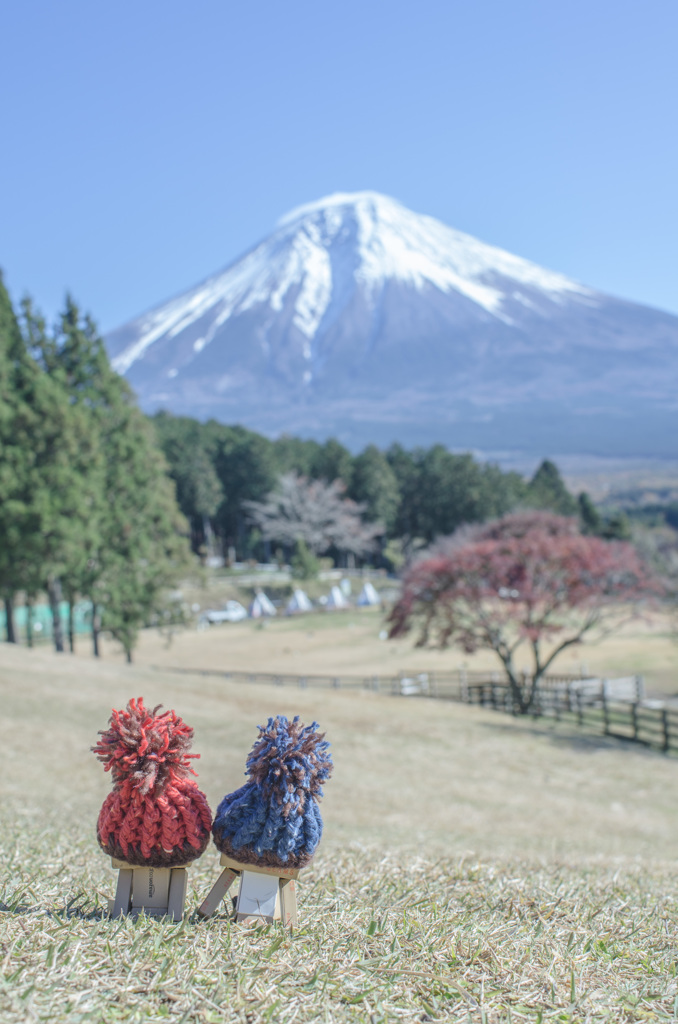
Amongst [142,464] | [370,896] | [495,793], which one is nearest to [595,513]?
[142,464]

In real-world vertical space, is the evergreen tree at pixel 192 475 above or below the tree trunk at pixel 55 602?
above

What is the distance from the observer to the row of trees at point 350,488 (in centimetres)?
6675

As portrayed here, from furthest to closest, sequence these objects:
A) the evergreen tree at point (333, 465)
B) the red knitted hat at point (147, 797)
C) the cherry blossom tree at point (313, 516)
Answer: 1. the evergreen tree at point (333, 465)
2. the cherry blossom tree at point (313, 516)
3. the red knitted hat at point (147, 797)

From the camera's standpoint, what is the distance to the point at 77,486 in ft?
78.7

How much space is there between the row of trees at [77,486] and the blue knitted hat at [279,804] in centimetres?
2123

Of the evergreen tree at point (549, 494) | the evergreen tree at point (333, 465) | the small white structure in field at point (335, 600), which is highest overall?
the evergreen tree at point (333, 465)

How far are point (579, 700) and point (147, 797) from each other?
18.4 m

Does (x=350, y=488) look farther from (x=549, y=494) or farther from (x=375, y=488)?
(x=549, y=494)

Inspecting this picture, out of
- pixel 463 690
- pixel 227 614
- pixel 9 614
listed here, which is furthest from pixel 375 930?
Result: pixel 227 614

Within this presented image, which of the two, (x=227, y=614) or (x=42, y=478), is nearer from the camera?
(x=42, y=478)

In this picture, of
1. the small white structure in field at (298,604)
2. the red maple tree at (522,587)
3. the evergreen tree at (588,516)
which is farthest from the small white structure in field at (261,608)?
the red maple tree at (522,587)

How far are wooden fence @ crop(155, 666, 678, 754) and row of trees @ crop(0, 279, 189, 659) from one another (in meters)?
5.08

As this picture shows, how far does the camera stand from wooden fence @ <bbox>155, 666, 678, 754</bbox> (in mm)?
17422

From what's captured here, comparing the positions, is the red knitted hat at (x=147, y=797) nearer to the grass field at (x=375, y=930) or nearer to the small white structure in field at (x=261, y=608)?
the grass field at (x=375, y=930)
